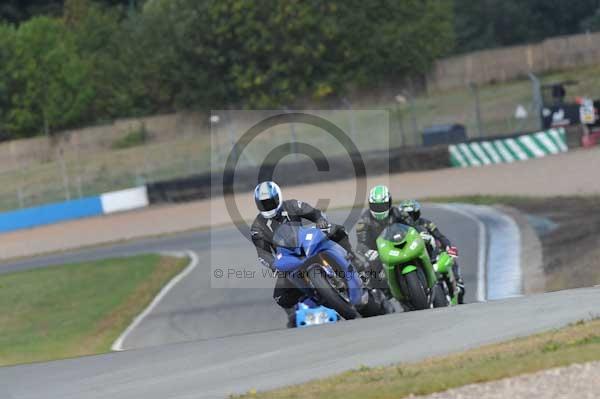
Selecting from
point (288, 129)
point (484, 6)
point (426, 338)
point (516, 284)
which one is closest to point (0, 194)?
point (288, 129)

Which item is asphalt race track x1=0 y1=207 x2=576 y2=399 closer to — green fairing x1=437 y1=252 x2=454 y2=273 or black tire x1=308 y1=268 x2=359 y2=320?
black tire x1=308 y1=268 x2=359 y2=320

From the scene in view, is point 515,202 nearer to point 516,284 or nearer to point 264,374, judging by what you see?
point 516,284

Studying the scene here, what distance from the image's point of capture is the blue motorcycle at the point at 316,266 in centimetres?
1014

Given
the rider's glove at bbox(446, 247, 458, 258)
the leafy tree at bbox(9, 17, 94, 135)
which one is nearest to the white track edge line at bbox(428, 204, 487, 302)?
the rider's glove at bbox(446, 247, 458, 258)

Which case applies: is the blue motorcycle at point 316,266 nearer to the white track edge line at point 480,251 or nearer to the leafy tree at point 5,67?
the white track edge line at point 480,251

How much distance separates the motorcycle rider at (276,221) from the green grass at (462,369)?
114 inches

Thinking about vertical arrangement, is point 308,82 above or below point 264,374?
above

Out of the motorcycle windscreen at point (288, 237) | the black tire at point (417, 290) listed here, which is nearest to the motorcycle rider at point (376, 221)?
the black tire at point (417, 290)

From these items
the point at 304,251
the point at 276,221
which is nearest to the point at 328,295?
the point at 304,251

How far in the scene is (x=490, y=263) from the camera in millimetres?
15945

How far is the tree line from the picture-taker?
53688 millimetres

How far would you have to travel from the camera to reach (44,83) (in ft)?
180

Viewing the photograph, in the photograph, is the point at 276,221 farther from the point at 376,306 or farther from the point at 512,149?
the point at 512,149

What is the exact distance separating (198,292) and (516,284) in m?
5.09
